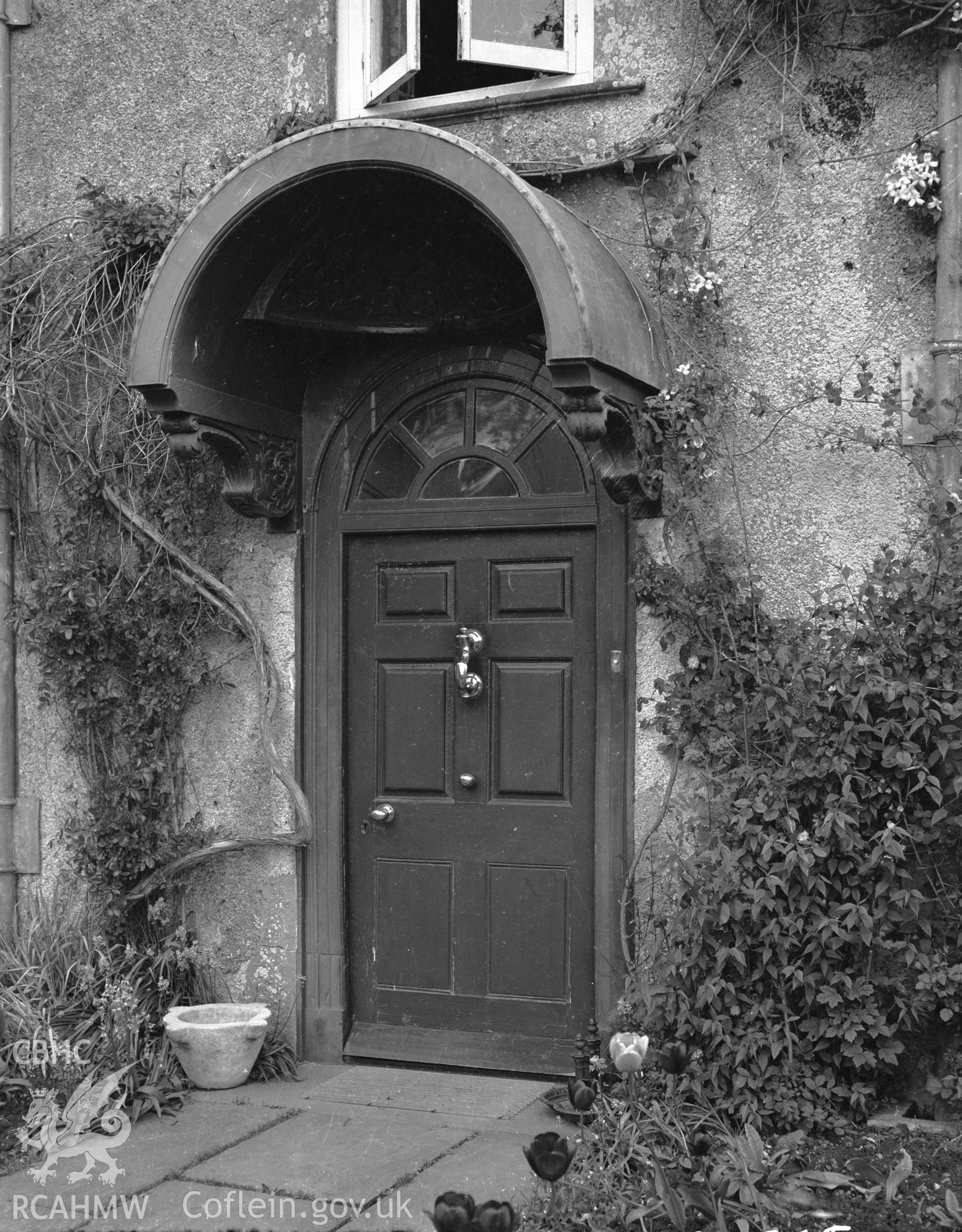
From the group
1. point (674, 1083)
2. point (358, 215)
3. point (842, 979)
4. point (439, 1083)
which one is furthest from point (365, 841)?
point (358, 215)

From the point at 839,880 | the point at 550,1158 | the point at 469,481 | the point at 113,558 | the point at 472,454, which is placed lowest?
the point at 550,1158

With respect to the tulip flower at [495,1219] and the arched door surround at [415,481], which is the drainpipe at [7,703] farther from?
the tulip flower at [495,1219]

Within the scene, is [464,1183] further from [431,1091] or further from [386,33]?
[386,33]

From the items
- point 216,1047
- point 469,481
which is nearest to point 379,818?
point 216,1047

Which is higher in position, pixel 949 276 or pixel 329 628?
pixel 949 276

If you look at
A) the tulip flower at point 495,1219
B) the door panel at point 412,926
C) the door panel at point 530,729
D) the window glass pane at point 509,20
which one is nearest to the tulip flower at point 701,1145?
the tulip flower at point 495,1219

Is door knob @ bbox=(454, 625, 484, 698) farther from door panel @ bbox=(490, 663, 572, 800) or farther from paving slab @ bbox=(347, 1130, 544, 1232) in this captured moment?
paving slab @ bbox=(347, 1130, 544, 1232)

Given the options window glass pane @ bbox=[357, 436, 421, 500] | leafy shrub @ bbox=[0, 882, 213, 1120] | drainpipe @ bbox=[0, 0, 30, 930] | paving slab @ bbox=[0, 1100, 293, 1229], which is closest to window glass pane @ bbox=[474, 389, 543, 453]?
window glass pane @ bbox=[357, 436, 421, 500]

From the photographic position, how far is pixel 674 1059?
3.22 metres

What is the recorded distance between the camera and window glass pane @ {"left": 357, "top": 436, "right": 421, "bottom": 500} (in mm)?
5438

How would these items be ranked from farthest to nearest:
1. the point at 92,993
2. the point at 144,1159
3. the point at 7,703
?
the point at 7,703
the point at 92,993
the point at 144,1159

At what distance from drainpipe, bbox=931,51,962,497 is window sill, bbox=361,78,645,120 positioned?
117 cm

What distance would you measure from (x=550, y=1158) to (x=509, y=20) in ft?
14.4

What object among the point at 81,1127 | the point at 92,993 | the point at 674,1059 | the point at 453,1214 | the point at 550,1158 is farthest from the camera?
the point at 92,993
